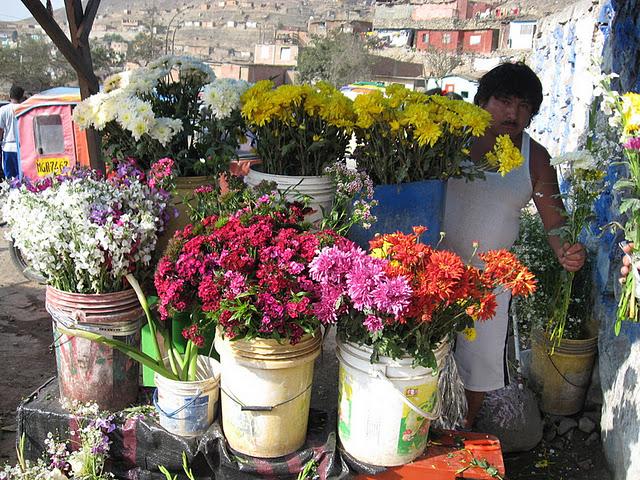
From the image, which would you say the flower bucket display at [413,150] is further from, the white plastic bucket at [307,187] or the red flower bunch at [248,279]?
the red flower bunch at [248,279]

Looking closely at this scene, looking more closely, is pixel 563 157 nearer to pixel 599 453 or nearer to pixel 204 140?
pixel 204 140

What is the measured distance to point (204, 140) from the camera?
243 centimetres

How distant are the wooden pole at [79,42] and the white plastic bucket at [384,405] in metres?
2.06

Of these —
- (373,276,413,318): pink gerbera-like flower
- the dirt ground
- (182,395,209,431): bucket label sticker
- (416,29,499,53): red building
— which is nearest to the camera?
(373,276,413,318): pink gerbera-like flower

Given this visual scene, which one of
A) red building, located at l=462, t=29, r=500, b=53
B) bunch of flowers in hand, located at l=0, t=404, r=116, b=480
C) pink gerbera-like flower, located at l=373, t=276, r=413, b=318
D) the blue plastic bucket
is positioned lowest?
bunch of flowers in hand, located at l=0, t=404, r=116, b=480

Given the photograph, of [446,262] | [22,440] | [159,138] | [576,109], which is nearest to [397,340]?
[446,262]

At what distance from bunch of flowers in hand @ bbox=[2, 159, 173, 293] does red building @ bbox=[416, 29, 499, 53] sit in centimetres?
4332

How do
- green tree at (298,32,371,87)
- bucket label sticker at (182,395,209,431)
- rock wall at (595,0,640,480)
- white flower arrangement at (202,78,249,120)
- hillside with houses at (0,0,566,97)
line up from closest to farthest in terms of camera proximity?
bucket label sticker at (182,395,209,431) → white flower arrangement at (202,78,249,120) → rock wall at (595,0,640,480) → green tree at (298,32,371,87) → hillside with houses at (0,0,566,97)

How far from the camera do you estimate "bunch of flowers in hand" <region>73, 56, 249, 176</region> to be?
7.34 feet

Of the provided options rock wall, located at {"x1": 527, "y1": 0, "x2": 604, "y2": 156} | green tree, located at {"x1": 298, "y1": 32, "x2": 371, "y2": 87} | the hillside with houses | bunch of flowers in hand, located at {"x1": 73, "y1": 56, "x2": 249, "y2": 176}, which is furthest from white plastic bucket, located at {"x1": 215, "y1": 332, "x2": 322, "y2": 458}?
green tree, located at {"x1": 298, "y1": 32, "x2": 371, "y2": 87}

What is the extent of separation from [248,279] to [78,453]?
1.02 meters

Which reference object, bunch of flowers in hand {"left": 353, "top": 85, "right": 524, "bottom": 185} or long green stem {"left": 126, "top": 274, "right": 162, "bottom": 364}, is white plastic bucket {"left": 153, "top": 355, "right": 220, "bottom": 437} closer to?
long green stem {"left": 126, "top": 274, "right": 162, "bottom": 364}

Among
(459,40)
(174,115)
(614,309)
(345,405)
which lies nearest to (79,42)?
(174,115)

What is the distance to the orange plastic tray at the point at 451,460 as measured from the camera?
6.52 ft
